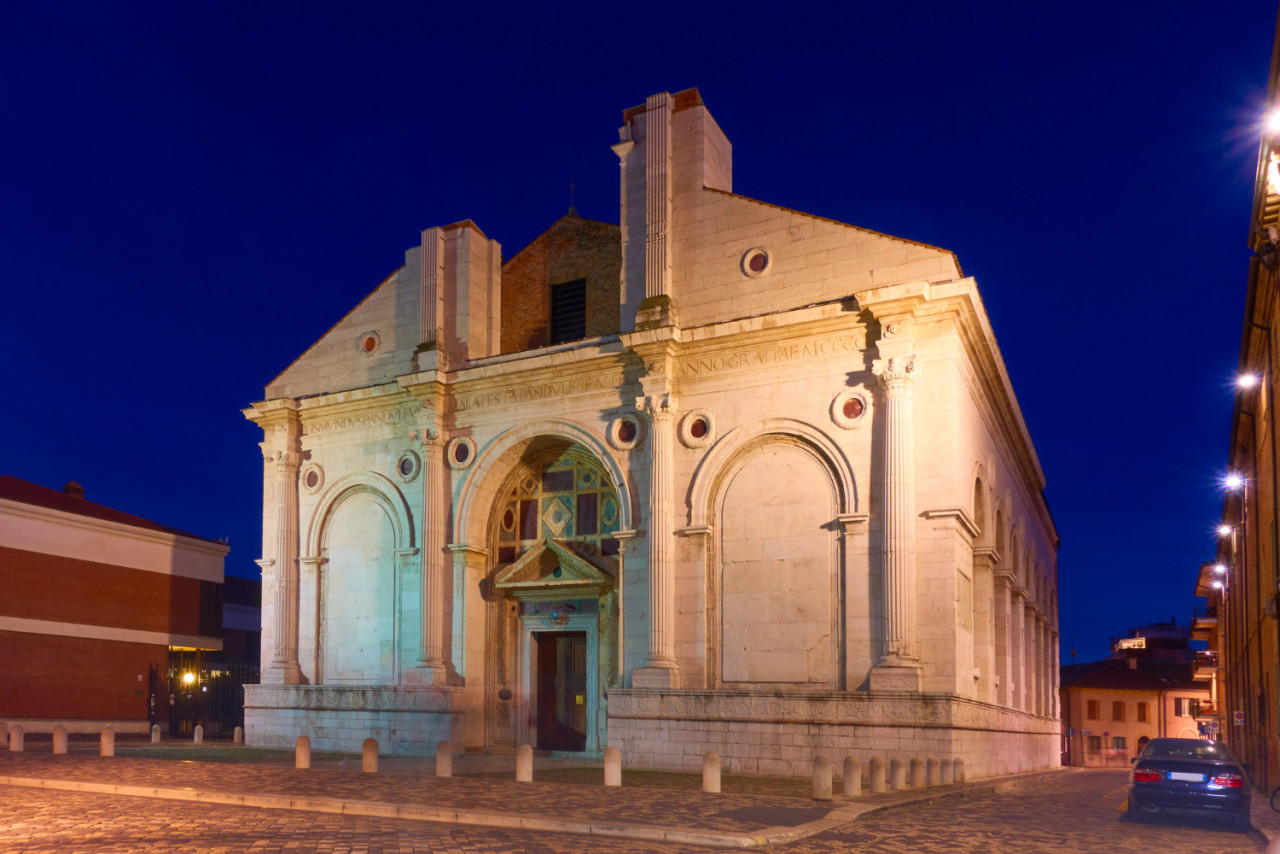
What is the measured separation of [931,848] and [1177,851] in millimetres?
3100

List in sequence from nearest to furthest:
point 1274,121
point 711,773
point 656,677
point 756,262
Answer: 1. point 1274,121
2. point 711,773
3. point 656,677
4. point 756,262

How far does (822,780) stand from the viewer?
15797mm

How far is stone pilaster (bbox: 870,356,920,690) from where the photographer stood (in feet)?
66.8

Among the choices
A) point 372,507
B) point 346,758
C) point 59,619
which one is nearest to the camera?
point 346,758

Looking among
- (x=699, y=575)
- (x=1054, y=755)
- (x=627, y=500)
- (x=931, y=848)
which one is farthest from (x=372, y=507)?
(x=1054, y=755)

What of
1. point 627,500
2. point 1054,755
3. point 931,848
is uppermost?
point 627,500

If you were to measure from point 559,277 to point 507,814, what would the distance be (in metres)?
18.0

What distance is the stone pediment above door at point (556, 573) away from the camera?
25.7 meters

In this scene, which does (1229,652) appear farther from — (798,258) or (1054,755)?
(798,258)

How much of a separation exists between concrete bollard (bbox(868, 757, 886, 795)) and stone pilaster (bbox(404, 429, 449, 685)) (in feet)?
38.9

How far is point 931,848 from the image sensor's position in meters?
11.7

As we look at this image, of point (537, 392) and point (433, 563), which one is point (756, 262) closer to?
point (537, 392)

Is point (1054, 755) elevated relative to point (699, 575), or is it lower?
lower

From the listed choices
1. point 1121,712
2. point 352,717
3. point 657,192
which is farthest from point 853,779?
point 1121,712
